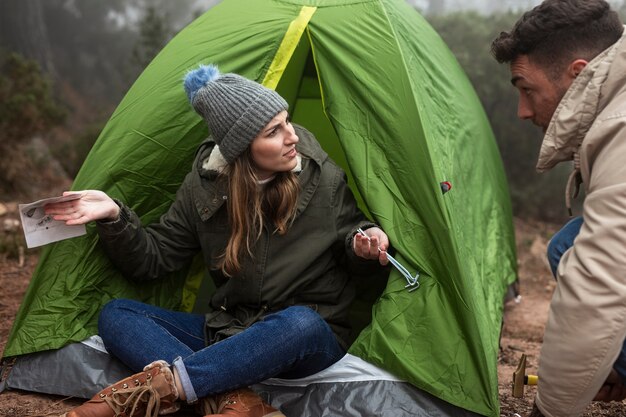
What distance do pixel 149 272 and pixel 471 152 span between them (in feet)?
5.36

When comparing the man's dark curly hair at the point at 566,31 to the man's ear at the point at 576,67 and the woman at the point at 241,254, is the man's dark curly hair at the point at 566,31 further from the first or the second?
the woman at the point at 241,254

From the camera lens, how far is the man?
1.91m

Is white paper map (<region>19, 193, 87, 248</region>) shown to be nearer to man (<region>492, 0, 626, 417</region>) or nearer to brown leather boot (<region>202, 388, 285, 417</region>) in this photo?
brown leather boot (<region>202, 388, 285, 417</region>)

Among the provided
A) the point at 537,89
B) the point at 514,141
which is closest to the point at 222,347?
the point at 537,89

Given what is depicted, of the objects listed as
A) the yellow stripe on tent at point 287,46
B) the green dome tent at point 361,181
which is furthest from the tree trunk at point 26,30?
the yellow stripe on tent at point 287,46

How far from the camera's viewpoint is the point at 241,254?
8.84 ft

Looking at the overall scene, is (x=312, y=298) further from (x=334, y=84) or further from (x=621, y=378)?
(x=621, y=378)

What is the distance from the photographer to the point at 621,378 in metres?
2.15

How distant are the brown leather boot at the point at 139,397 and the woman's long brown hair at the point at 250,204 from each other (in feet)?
1.55

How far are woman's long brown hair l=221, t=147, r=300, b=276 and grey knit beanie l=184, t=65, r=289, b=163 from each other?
0.23ft

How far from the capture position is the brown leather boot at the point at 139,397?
2312 mm

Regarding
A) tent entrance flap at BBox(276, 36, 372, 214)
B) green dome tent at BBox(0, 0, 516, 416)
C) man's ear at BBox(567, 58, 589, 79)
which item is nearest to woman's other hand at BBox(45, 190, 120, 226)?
green dome tent at BBox(0, 0, 516, 416)

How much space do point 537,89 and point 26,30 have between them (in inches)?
299

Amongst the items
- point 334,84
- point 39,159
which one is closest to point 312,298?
point 334,84
